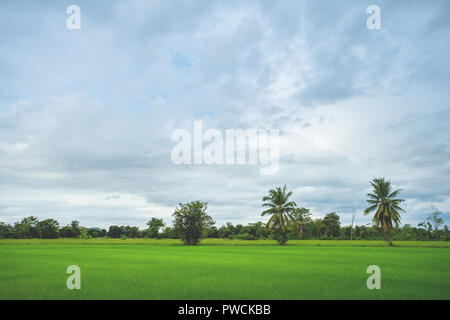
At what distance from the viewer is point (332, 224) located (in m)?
107

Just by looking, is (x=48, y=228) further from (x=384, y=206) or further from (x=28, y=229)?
(x=384, y=206)

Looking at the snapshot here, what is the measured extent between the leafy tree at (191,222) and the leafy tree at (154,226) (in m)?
58.4

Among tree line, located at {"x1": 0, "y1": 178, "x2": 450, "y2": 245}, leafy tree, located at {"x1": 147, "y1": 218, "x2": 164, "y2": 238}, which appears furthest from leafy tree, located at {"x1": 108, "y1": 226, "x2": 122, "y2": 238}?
leafy tree, located at {"x1": 147, "y1": 218, "x2": 164, "y2": 238}

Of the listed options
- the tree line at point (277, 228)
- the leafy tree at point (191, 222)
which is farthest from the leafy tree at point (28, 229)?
the leafy tree at point (191, 222)

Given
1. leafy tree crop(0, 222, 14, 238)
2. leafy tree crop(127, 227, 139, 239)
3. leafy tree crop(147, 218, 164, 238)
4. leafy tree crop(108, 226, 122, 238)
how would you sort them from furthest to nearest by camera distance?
leafy tree crop(108, 226, 122, 238) → leafy tree crop(127, 227, 139, 239) → leafy tree crop(147, 218, 164, 238) → leafy tree crop(0, 222, 14, 238)

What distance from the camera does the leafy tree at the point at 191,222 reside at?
62500 millimetres

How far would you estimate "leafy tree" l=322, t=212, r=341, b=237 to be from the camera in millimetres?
104312

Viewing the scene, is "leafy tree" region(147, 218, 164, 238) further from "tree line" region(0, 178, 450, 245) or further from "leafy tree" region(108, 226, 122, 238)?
"leafy tree" region(108, 226, 122, 238)
